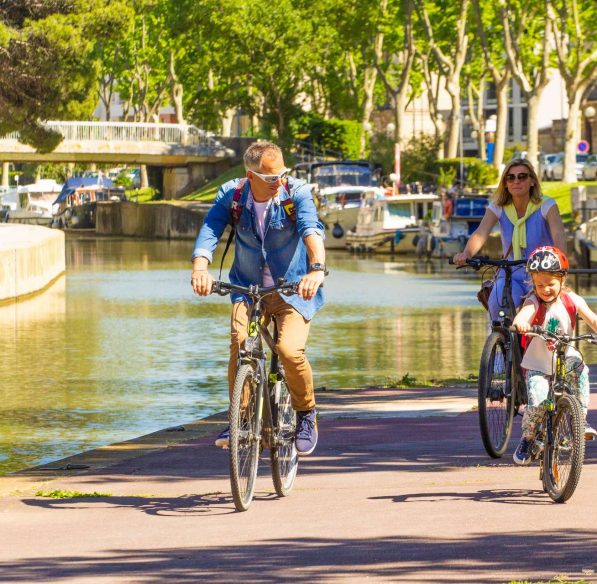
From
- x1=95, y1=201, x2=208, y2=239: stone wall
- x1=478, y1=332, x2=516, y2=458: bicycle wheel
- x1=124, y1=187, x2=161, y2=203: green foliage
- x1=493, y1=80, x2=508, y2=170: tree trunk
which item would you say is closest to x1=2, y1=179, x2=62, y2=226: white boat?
x1=124, y1=187, x2=161, y2=203: green foliage

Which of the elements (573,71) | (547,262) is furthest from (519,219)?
(573,71)

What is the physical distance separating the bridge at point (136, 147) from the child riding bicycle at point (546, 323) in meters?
74.5

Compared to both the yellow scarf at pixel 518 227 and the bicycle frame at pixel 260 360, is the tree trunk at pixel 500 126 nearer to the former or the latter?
the yellow scarf at pixel 518 227

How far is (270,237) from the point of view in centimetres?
886

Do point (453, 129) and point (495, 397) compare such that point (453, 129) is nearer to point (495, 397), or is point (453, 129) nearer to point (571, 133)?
point (571, 133)

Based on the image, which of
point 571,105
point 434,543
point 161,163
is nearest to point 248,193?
point 434,543

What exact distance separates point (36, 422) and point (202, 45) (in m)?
77.6

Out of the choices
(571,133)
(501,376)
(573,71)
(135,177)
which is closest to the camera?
(501,376)

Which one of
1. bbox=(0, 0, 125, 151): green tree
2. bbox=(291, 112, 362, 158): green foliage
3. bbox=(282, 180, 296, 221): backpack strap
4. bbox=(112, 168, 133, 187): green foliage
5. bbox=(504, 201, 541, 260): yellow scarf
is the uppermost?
bbox=(0, 0, 125, 151): green tree

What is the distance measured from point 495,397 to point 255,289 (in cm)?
206

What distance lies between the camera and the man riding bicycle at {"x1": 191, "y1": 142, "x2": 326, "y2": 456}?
863 cm

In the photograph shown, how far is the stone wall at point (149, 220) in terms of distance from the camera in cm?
8044

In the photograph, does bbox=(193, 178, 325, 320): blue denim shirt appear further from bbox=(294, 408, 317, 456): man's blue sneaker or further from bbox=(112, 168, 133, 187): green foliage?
bbox=(112, 168, 133, 187): green foliage

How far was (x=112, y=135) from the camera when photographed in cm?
8744
